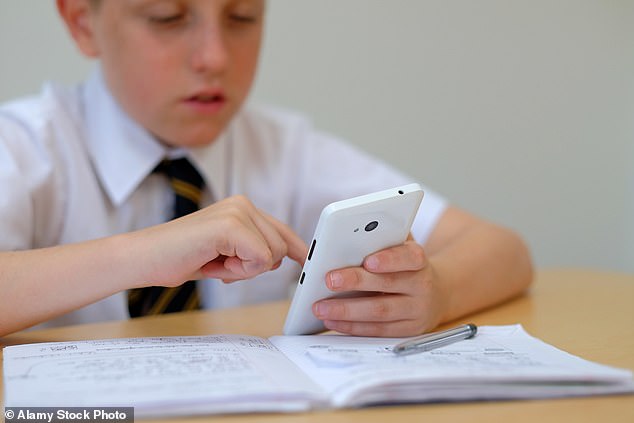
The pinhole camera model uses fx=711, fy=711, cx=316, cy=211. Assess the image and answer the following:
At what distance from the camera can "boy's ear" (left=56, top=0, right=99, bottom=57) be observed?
1.00 metres

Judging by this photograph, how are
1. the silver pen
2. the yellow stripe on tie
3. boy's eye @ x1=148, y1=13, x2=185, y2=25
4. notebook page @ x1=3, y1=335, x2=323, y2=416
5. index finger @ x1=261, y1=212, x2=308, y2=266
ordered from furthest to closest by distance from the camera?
1. the yellow stripe on tie
2. boy's eye @ x1=148, y1=13, x2=185, y2=25
3. index finger @ x1=261, y1=212, x2=308, y2=266
4. the silver pen
5. notebook page @ x1=3, y1=335, x2=323, y2=416

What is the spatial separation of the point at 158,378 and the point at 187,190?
0.55 m

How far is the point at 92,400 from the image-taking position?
1.42 ft

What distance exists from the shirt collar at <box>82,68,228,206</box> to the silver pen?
1.69 ft

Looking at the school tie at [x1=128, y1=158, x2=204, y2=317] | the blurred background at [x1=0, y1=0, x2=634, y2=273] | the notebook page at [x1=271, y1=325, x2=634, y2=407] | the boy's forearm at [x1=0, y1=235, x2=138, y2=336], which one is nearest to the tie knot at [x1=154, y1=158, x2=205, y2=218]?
the school tie at [x1=128, y1=158, x2=204, y2=317]

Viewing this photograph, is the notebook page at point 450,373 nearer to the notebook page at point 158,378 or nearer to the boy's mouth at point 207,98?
the notebook page at point 158,378

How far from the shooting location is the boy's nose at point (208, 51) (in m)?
0.89

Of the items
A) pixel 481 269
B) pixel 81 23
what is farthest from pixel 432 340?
pixel 81 23

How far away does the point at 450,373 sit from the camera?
47 centimetres

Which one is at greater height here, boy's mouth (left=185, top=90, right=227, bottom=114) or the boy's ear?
the boy's ear

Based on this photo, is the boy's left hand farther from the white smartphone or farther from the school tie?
the school tie

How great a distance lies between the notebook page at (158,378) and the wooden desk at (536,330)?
0.01 meters

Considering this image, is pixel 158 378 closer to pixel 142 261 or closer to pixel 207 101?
pixel 142 261

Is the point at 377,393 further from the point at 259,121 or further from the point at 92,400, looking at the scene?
the point at 259,121
